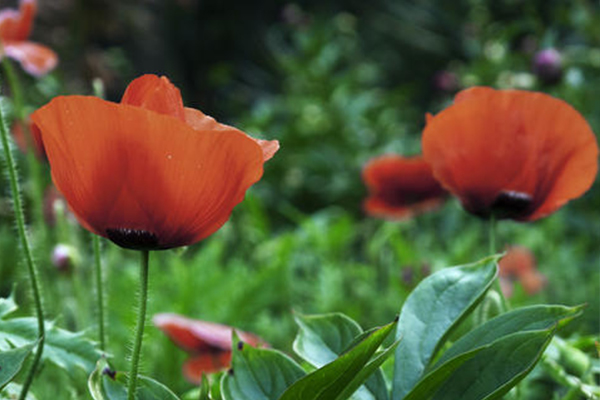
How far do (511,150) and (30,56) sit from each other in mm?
634

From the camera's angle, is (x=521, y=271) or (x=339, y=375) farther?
(x=521, y=271)

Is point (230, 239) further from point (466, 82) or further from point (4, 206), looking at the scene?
point (466, 82)

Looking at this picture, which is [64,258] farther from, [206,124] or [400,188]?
[400,188]

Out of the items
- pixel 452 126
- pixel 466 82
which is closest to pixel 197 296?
pixel 452 126

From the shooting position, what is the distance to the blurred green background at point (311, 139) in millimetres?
1364

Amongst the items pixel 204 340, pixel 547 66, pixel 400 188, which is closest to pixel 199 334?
pixel 204 340

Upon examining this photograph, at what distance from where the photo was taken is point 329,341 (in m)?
0.52

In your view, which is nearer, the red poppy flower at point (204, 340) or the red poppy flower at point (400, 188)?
the red poppy flower at point (204, 340)

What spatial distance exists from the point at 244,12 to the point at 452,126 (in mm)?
4638

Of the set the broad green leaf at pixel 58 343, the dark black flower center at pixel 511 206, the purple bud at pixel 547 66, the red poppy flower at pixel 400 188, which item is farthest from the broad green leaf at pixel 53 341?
the purple bud at pixel 547 66

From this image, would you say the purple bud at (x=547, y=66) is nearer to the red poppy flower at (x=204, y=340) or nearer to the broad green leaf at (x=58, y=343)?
the red poppy flower at (x=204, y=340)

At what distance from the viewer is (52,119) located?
1.41ft

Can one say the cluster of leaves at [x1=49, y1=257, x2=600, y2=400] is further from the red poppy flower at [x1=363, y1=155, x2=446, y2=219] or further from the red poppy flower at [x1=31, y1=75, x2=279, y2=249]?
the red poppy flower at [x1=363, y1=155, x2=446, y2=219]

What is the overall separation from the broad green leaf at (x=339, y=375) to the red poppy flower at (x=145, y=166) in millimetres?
100
